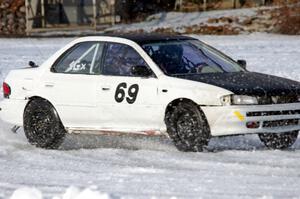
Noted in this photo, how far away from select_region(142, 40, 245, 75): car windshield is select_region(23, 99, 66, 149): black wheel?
4.76 feet

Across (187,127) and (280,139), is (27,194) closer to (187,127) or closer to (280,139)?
(187,127)

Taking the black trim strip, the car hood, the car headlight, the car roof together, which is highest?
the car roof

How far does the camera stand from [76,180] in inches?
387

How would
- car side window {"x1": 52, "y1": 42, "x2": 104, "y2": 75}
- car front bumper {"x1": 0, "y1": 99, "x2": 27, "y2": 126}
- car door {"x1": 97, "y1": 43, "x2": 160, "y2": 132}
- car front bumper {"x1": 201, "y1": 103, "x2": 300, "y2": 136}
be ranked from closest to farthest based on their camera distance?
car front bumper {"x1": 201, "y1": 103, "x2": 300, "y2": 136} < car door {"x1": 97, "y1": 43, "x2": 160, "y2": 132} < car side window {"x1": 52, "y1": 42, "x2": 104, "y2": 75} < car front bumper {"x1": 0, "y1": 99, "x2": 27, "y2": 126}

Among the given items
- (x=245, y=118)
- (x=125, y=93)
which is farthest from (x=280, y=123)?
(x=125, y=93)

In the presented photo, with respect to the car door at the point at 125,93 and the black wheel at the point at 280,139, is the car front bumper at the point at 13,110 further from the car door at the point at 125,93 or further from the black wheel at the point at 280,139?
the black wheel at the point at 280,139

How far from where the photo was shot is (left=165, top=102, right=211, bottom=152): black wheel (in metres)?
11.5

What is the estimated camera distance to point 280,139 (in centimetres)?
1230

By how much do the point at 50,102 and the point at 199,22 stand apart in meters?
29.0

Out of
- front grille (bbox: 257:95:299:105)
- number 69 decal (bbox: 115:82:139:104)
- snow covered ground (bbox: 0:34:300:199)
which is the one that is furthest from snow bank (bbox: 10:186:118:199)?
number 69 decal (bbox: 115:82:139:104)

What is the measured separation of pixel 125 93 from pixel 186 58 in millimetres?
875

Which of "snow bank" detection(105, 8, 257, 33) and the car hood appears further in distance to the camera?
"snow bank" detection(105, 8, 257, 33)

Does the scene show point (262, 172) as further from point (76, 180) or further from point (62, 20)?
point (62, 20)

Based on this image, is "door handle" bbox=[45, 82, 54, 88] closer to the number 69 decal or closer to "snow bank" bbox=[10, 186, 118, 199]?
the number 69 decal
